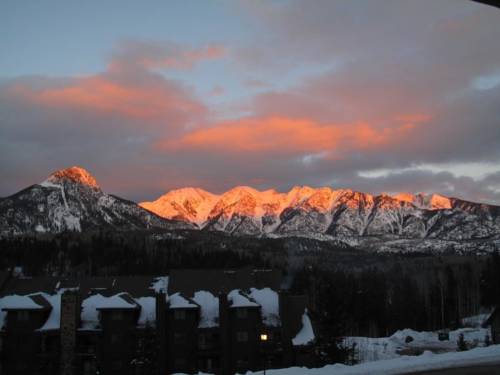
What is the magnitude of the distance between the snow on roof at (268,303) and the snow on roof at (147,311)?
931 centimetres

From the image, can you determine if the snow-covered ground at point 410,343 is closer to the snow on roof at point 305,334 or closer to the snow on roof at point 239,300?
the snow on roof at point 305,334

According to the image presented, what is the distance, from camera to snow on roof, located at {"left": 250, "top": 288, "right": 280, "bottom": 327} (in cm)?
5053

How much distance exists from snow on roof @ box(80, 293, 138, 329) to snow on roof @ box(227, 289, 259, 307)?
28.0 ft

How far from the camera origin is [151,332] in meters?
46.4

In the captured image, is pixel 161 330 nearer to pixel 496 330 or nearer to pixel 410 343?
pixel 496 330

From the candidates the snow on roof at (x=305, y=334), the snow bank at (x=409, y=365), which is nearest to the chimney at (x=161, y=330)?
the snow on roof at (x=305, y=334)

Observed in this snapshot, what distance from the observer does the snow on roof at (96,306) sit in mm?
48688

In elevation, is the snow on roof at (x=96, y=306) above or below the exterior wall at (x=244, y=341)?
above

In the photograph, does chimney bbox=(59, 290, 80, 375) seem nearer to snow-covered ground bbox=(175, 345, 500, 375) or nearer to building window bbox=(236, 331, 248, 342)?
building window bbox=(236, 331, 248, 342)

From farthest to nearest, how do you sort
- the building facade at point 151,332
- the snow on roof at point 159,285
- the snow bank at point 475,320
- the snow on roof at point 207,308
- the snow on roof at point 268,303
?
the snow bank at point 475,320 < the snow on roof at point 159,285 < the snow on roof at point 268,303 < the snow on roof at point 207,308 < the building facade at point 151,332

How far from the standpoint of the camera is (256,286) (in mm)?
54750

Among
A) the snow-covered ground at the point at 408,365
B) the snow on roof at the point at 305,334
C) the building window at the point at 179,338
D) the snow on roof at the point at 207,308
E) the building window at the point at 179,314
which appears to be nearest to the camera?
the snow-covered ground at the point at 408,365

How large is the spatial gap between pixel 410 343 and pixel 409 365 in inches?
2498

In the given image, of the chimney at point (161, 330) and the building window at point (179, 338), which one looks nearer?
the chimney at point (161, 330)
